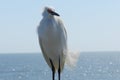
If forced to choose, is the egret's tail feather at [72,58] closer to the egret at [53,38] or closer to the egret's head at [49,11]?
the egret at [53,38]

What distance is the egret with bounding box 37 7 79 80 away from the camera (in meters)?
9.71

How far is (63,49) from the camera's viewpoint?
10.2 m

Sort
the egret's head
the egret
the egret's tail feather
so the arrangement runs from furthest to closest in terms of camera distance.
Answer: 1. the egret's tail feather
2. the egret
3. the egret's head

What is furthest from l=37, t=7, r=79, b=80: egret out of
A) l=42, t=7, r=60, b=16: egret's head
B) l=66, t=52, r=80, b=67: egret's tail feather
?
l=66, t=52, r=80, b=67: egret's tail feather

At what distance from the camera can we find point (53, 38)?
32.9 ft

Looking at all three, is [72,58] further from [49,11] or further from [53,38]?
[49,11]

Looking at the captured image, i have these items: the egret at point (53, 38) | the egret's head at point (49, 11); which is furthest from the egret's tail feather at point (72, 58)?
the egret's head at point (49, 11)

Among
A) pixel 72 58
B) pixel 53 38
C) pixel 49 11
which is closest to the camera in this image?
pixel 49 11

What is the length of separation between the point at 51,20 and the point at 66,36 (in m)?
0.78

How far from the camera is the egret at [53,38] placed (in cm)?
971

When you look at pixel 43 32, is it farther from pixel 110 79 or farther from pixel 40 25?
pixel 110 79

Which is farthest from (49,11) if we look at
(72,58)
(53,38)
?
(72,58)

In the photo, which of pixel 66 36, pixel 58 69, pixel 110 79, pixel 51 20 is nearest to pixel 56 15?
pixel 51 20

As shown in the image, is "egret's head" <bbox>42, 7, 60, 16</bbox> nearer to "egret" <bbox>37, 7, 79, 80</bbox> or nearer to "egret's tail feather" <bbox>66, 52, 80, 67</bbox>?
"egret" <bbox>37, 7, 79, 80</bbox>
